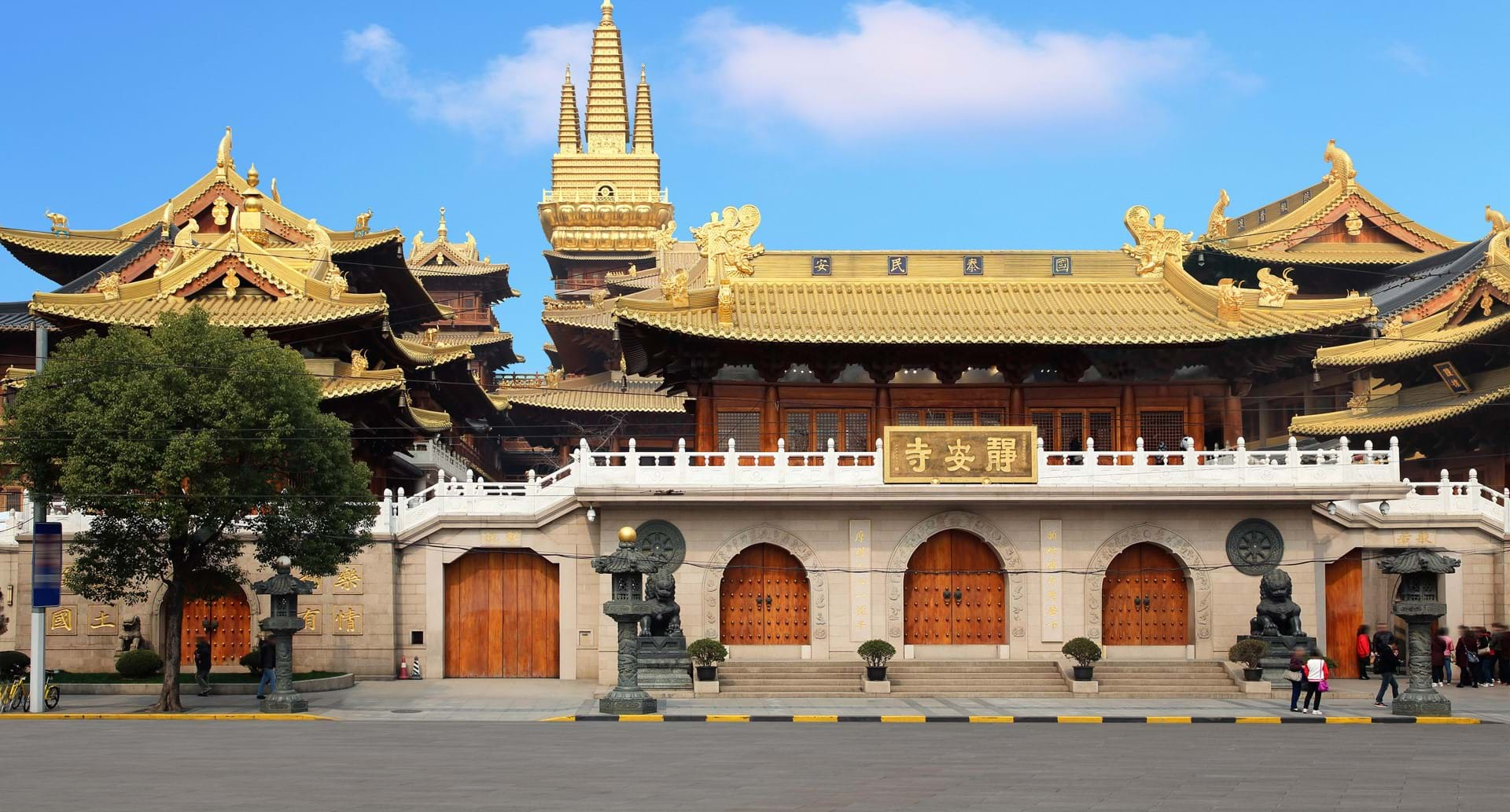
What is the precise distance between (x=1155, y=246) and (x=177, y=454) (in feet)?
75.3

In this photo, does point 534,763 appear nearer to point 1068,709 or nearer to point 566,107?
point 1068,709

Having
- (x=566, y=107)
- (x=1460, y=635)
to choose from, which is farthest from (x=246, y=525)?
(x=566, y=107)

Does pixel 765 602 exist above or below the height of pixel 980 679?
above

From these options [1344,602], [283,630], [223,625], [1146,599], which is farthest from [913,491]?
[223,625]

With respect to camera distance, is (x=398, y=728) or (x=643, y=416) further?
(x=643, y=416)

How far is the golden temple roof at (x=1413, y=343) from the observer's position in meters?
42.9

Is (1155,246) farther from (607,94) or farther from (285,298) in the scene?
(607,94)

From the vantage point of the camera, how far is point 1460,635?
3753 cm

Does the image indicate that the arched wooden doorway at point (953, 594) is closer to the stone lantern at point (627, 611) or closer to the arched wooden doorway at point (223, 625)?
the stone lantern at point (627, 611)

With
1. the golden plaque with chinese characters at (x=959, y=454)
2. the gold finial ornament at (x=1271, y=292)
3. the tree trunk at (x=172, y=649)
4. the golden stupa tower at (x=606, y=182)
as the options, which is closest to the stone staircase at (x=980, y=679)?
the golden plaque with chinese characters at (x=959, y=454)

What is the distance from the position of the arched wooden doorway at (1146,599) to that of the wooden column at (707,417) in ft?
30.7

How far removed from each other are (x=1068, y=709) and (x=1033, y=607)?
5.08 meters

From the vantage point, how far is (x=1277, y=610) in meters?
34.9

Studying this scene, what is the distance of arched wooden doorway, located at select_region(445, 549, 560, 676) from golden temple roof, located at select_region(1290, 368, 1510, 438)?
22992mm
